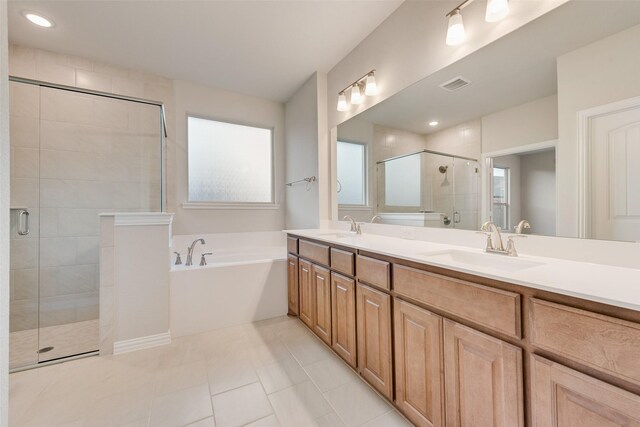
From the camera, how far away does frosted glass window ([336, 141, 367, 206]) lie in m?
2.46

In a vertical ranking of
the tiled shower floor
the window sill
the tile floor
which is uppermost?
the window sill

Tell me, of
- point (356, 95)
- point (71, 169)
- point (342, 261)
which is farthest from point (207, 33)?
point (342, 261)

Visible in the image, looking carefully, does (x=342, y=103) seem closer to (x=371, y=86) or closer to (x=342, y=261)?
(x=371, y=86)

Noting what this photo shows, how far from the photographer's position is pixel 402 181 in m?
2.05

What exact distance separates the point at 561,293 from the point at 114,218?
2.60m

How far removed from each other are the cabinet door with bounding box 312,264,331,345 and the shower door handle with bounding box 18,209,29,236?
8.68 feet

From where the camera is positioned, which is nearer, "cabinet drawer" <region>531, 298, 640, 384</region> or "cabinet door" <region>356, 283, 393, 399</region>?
"cabinet drawer" <region>531, 298, 640, 384</region>

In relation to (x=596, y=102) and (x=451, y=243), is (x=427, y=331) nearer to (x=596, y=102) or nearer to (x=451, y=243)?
(x=451, y=243)

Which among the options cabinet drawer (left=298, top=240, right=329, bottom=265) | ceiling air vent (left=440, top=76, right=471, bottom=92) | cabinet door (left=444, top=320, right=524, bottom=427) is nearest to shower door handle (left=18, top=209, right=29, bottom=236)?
cabinet drawer (left=298, top=240, right=329, bottom=265)

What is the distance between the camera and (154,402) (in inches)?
55.9

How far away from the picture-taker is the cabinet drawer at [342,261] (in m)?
1.61

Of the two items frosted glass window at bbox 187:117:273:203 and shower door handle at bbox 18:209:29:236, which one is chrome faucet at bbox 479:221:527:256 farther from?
shower door handle at bbox 18:209:29:236

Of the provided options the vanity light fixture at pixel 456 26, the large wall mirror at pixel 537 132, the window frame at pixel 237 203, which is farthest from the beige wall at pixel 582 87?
the window frame at pixel 237 203

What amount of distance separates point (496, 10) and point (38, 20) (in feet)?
11.0
